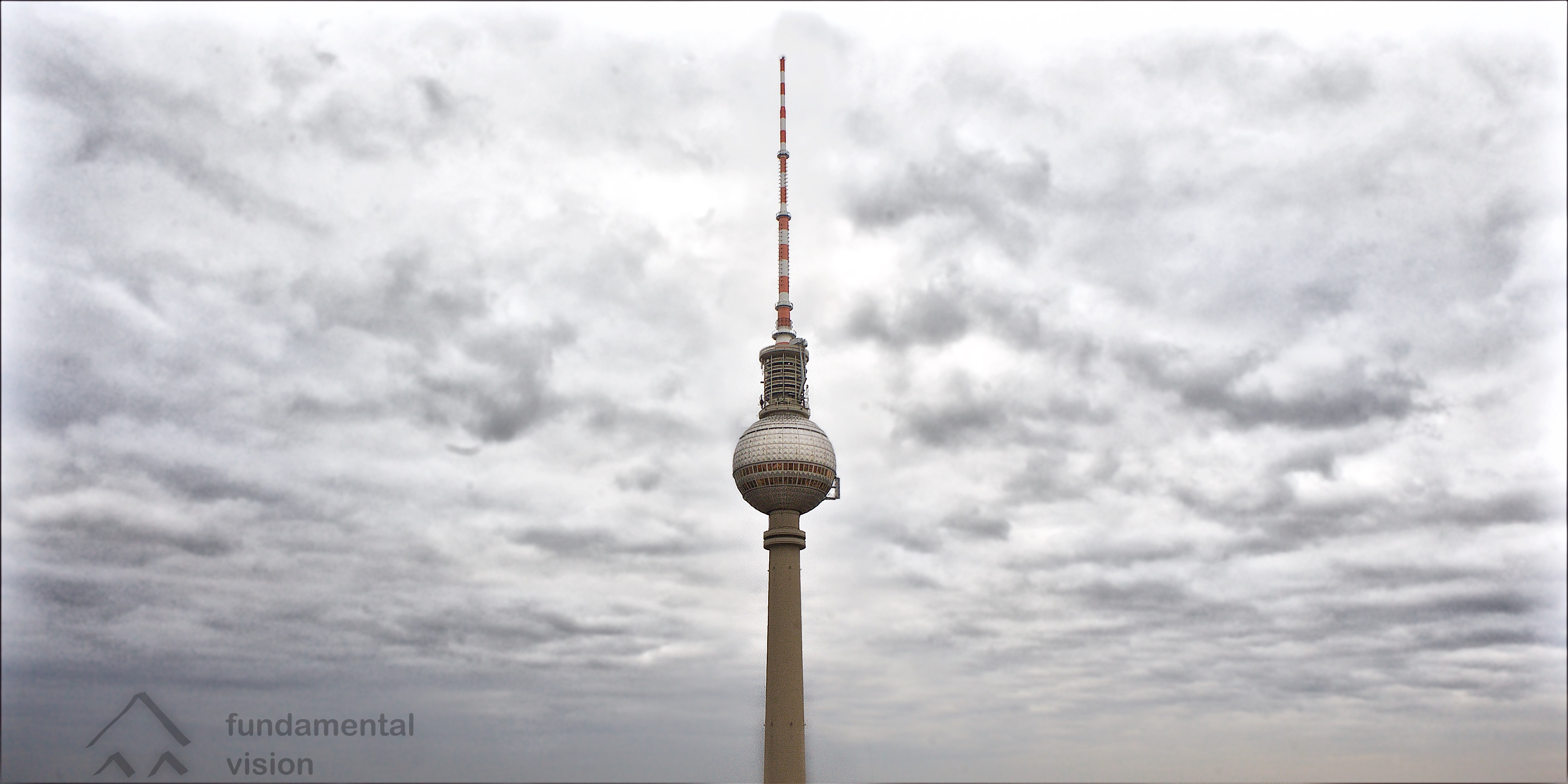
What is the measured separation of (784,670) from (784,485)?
23723 mm

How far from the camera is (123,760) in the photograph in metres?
140

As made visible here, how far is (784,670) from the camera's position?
136 m

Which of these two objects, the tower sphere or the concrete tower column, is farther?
the tower sphere

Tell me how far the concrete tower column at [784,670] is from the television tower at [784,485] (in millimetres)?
95

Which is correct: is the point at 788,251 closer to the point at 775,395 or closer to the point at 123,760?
the point at 775,395

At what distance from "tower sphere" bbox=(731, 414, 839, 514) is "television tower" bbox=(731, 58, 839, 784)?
10cm

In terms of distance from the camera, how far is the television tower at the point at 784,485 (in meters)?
136

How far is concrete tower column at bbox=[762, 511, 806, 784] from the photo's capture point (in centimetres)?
13438

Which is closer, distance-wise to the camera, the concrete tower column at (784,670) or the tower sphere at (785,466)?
the concrete tower column at (784,670)

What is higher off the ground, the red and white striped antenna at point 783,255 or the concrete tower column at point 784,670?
the red and white striped antenna at point 783,255

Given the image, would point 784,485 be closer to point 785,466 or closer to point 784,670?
point 785,466

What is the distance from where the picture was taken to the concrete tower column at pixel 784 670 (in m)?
134

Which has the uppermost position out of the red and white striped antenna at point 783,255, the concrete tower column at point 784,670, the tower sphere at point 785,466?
the red and white striped antenna at point 783,255


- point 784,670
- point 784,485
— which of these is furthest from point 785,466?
point 784,670
